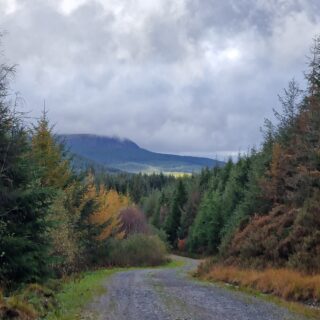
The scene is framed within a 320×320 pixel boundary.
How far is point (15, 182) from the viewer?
1962 cm

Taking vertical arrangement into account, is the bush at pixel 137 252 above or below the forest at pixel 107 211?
below

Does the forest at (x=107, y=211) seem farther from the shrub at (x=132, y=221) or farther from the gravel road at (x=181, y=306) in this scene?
the shrub at (x=132, y=221)

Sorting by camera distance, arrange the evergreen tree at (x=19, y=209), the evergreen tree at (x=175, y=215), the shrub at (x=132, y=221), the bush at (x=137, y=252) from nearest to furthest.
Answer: the evergreen tree at (x=19, y=209)
the bush at (x=137, y=252)
the shrub at (x=132, y=221)
the evergreen tree at (x=175, y=215)

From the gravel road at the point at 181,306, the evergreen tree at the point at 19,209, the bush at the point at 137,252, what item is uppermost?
the evergreen tree at the point at 19,209

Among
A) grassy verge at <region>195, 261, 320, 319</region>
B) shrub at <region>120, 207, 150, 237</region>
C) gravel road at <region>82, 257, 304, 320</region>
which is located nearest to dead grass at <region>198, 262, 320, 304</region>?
grassy verge at <region>195, 261, 320, 319</region>

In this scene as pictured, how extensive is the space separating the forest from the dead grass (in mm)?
1292

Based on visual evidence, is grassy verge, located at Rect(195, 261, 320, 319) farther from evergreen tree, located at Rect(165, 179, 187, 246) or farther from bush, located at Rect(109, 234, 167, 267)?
evergreen tree, located at Rect(165, 179, 187, 246)

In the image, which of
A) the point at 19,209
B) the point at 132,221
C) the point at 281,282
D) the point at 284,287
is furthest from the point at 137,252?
the point at 19,209

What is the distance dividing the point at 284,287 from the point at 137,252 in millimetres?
38400

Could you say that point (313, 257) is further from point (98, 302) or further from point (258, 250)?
point (98, 302)

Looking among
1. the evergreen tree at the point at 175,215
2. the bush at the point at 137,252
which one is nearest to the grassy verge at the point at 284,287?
the bush at the point at 137,252

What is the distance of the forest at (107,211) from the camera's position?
745 inches

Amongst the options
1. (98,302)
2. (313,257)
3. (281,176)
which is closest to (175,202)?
(281,176)

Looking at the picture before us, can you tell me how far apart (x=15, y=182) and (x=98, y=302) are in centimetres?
530
